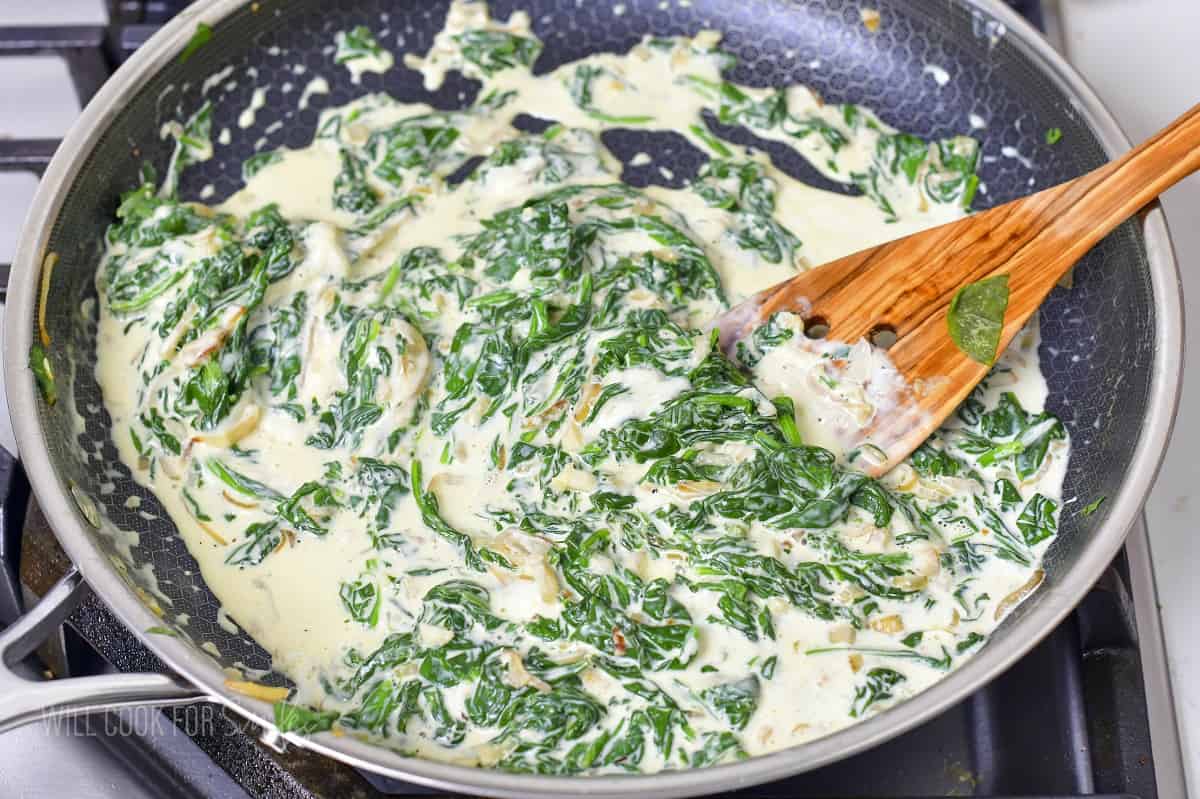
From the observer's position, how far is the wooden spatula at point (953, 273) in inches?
101

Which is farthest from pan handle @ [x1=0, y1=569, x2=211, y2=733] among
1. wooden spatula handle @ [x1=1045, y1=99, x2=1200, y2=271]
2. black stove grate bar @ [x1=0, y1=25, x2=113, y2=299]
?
wooden spatula handle @ [x1=1045, y1=99, x2=1200, y2=271]

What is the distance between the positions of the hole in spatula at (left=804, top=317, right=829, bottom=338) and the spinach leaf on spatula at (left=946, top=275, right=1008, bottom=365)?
0.96ft

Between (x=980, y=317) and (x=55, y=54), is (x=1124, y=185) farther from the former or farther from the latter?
Answer: (x=55, y=54)

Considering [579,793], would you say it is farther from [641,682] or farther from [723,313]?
[723,313]

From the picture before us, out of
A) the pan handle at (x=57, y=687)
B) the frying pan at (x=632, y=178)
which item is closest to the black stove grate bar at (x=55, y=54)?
the frying pan at (x=632, y=178)

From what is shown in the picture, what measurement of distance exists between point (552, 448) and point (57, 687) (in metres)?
1.14

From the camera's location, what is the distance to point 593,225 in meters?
2.97

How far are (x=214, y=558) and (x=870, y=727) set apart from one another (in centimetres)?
152

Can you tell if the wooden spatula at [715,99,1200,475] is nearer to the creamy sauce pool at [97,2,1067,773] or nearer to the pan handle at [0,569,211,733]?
the creamy sauce pool at [97,2,1067,773]

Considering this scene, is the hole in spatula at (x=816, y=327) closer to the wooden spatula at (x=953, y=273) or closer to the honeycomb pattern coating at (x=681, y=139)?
the wooden spatula at (x=953, y=273)

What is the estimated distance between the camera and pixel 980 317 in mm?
2598

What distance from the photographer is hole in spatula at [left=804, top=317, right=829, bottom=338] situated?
272cm

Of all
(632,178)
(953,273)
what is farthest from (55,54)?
(953,273)

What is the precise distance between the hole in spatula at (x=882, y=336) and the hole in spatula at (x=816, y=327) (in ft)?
0.36
